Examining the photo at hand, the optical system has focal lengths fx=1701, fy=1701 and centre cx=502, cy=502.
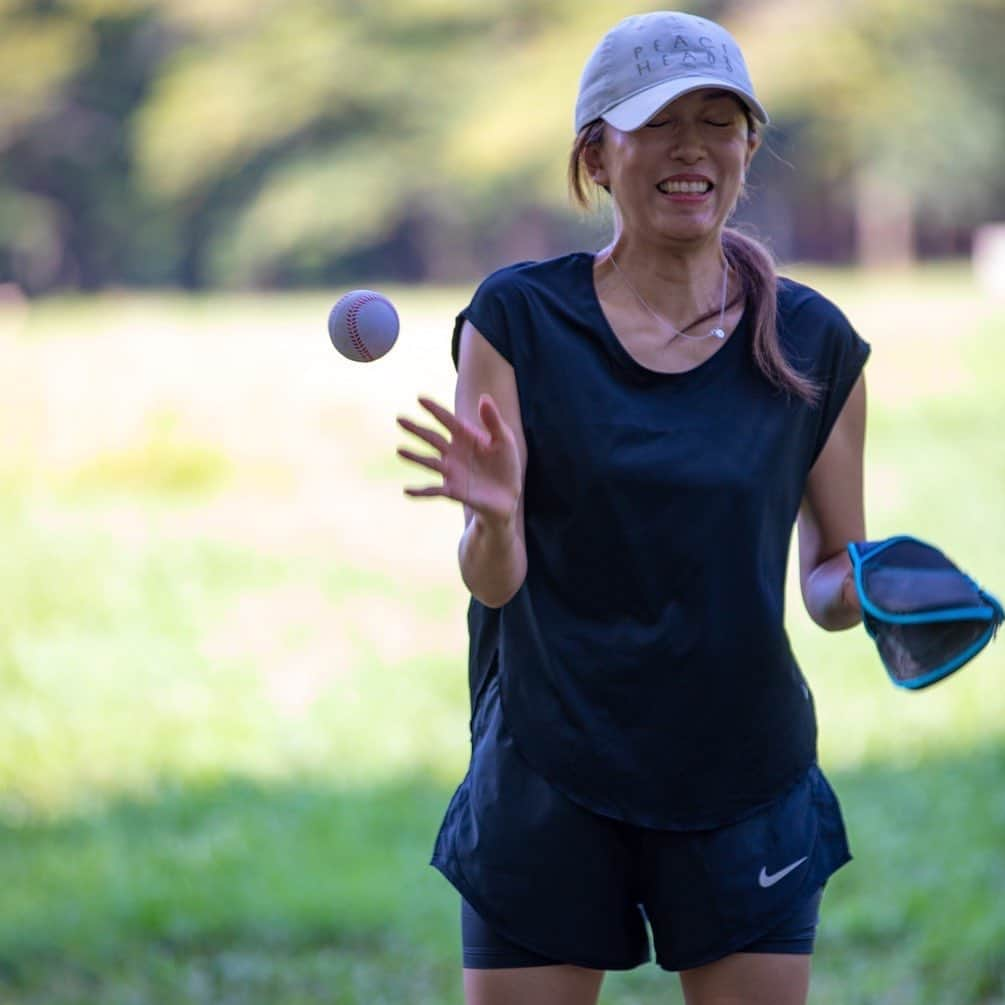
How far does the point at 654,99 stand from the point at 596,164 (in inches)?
8.8

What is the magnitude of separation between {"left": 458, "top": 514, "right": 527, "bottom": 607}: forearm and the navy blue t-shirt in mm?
76

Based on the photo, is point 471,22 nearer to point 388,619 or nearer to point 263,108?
point 263,108

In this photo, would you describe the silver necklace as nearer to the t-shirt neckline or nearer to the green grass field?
the t-shirt neckline

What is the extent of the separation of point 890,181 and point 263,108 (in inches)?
610

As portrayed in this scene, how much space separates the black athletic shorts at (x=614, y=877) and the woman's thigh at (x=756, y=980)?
0.02 metres

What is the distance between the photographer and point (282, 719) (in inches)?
288

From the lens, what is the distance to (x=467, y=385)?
246 centimetres

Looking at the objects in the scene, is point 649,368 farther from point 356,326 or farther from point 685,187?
point 356,326

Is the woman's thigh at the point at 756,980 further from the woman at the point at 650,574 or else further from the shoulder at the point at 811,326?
the shoulder at the point at 811,326

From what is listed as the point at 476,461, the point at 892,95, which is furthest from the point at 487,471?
the point at 892,95

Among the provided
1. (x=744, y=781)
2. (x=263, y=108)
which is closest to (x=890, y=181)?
(x=263, y=108)

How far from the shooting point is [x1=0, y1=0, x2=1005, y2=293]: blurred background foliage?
1574 inches

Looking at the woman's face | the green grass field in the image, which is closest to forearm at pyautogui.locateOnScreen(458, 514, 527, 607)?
the woman's face

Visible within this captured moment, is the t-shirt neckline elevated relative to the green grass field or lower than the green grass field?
elevated
